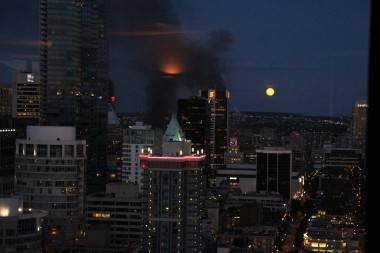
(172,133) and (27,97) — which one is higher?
(27,97)

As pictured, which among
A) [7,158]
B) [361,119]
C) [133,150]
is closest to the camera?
[361,119]

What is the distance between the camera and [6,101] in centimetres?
1262

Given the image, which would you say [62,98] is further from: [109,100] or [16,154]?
[16,154]

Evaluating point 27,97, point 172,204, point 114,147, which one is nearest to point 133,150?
point 114,147

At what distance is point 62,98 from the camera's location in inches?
460

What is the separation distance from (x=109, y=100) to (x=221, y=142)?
123 inches

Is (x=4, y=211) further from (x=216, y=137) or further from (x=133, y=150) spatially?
(x=216, y=137)

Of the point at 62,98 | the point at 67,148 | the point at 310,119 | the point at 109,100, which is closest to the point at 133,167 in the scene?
the point at 109,100

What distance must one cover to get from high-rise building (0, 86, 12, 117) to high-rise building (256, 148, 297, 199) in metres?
5.13

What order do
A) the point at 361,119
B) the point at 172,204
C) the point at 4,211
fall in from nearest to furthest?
the point at 361,119, the point at 4,211, the point at 172,204

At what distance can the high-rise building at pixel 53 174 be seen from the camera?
26.1 feet

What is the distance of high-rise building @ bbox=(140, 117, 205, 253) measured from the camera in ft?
21.2

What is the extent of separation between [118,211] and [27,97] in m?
4.68

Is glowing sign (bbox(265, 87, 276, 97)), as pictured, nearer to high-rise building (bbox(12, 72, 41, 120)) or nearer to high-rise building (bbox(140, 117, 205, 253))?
high-rise building (bbox(140, 117, 205, 253))
